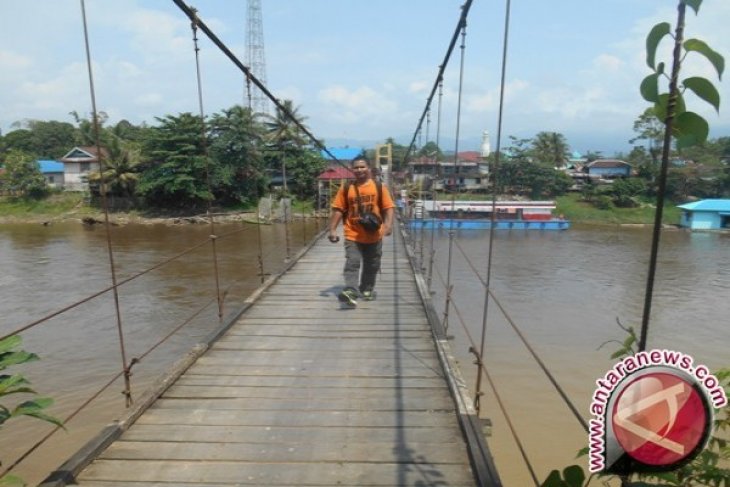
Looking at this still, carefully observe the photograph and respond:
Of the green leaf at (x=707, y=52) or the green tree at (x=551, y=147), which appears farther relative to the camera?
the green tree at (x=551, y=147)

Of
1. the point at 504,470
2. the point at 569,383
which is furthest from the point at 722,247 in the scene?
the point at 504,470

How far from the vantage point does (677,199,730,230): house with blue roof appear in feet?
82.4

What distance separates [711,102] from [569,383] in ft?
24.2

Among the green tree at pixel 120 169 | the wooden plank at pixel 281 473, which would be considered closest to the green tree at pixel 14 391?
the wooden plank at pixel 281 473

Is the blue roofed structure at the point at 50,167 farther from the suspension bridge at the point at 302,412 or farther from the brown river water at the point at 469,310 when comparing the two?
the suspension bridge at the point at 302,412

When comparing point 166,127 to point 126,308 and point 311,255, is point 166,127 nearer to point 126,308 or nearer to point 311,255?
point 126,308

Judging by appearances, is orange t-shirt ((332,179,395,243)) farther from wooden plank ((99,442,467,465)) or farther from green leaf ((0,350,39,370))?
green leaf ((0,350,39,370))

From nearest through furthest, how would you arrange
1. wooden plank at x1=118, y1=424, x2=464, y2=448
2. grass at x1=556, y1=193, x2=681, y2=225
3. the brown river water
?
wooden plank at x1=118, y1=424, x2=464, y2=448 < the brown river water < grass at x1=556, y1=193, x2=681, y2=225

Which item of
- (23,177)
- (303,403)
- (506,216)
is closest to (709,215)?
(506,216)

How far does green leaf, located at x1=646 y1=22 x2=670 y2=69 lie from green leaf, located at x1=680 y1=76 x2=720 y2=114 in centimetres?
5

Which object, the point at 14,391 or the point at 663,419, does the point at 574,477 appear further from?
the point at 14,391

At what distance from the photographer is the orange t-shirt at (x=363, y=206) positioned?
3734 millimetres

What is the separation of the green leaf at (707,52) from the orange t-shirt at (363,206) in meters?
3.12

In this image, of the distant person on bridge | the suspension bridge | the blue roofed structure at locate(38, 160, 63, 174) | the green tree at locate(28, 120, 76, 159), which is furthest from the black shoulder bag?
the green tree at locate(28, 120, 76, 159)
